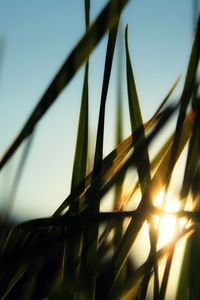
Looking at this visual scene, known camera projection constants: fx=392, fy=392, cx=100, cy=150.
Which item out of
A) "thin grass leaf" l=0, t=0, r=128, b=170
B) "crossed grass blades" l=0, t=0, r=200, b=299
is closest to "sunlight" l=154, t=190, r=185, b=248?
"crossed grass blades" l=0, t=0, r=200, b=299

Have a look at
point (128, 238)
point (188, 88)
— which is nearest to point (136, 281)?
point (128, 238)

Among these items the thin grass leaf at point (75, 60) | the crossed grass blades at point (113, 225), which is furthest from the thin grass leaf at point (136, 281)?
the thin grass leaf at point (75, 60)

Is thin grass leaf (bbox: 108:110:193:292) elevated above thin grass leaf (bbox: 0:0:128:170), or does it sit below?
below

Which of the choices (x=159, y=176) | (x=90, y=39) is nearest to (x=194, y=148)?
(x=159, y=176)

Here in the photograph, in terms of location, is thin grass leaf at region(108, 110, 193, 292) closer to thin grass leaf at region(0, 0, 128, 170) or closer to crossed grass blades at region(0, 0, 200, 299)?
crossed grass blades at region(0, 0, 200, 299)

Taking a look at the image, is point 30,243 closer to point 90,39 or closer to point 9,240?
point 9,240

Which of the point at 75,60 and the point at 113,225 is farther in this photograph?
the point at 113,225

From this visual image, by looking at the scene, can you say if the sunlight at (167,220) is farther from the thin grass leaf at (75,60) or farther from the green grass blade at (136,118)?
the thin grass leaf at (75,60)

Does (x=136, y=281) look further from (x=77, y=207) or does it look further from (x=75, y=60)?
(x=75, y=60)

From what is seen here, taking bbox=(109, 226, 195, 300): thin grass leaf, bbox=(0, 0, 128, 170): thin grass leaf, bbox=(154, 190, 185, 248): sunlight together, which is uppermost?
bbox=(0, 0, 128, 170): thin grass leaf
